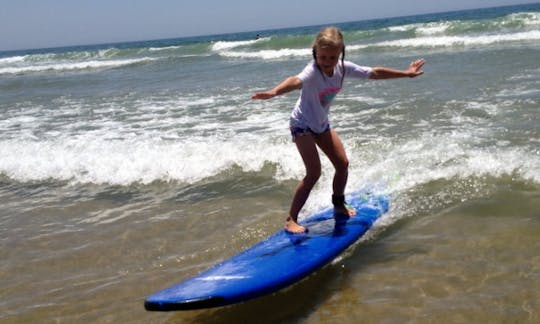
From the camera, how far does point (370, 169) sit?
6008mm

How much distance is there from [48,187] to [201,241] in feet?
10.5

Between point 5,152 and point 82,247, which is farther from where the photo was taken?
point 5,152

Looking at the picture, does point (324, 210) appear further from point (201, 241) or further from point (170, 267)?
point (170, 267)

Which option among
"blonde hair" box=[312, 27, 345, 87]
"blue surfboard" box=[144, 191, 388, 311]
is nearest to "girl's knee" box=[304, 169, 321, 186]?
"blue surfboard" box=[144, 191, 388, 311]

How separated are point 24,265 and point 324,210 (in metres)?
2.61

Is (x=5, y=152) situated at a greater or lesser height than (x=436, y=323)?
greater

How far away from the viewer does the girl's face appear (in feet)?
12.1

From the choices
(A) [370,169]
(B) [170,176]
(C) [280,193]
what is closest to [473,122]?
(A) [370,169]

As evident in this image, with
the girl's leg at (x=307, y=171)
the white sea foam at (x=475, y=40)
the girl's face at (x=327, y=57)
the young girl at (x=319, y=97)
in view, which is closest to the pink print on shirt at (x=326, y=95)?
the young girl at (x=319, y=97)

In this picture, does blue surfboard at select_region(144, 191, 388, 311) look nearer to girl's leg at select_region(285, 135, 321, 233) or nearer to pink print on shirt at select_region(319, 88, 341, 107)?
girl's leg at select_region(285, 135, 321, 233)

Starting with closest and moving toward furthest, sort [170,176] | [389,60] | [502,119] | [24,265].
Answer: [24,265] → [170,176] → [502,119] → [389,60]

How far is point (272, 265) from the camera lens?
11.7 feet

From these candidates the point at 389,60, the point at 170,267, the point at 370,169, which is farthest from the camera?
the point at 389,60

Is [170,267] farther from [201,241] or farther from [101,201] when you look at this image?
[101,201]
